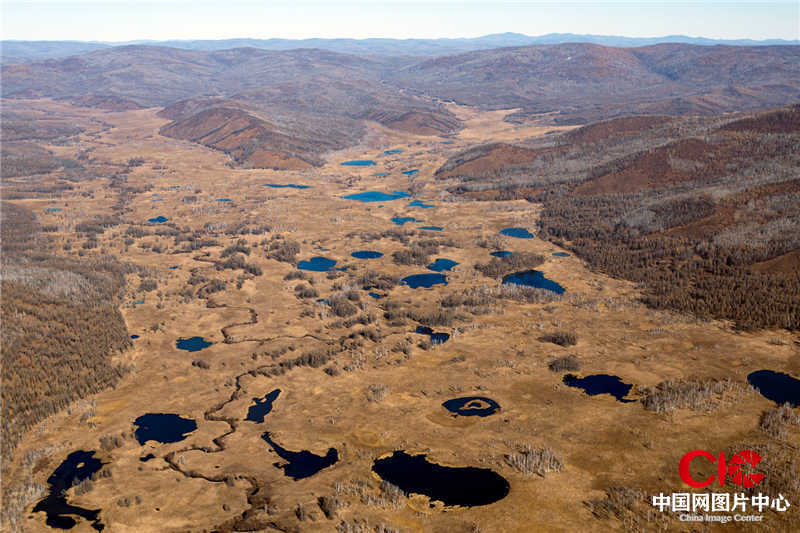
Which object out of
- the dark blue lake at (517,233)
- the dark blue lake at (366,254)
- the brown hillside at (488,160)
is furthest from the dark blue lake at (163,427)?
the brown hillside at (488,160)

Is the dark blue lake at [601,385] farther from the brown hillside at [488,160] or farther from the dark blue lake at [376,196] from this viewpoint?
the brown hillside at [488,160]

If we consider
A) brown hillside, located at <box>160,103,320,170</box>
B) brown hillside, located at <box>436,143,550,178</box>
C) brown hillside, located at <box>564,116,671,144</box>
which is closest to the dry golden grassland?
brown hillside, located at <box>436,143,550,178</box>

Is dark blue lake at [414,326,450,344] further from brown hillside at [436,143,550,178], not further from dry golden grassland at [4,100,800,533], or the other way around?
brown hillside at [436,143,550,178]

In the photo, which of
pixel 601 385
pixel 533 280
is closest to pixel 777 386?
pixel 601 385

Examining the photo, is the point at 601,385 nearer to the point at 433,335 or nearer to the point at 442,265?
the point at 433,335

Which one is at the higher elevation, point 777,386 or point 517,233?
point 517,233

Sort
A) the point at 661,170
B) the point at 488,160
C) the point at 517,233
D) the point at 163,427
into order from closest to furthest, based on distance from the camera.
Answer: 1. the point at 163,427
2. the point at 517,233
3. the point at 661,170
4. the point at 488,160
